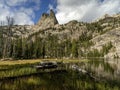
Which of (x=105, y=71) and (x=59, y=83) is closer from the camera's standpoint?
(x=59, y=83)

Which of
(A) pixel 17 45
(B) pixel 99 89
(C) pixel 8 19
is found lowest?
(B) pixel 99 89

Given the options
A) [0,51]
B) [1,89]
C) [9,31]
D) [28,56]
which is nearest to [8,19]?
[9,31]

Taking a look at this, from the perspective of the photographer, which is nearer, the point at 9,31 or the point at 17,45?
the point at 9,31

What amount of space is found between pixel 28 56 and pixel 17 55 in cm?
1421

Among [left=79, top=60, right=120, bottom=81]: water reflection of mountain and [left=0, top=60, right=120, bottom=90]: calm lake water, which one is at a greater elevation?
[left=0, top=60, right=120, bottom=90]: calm lake water

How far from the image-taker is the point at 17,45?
16488 centimetres

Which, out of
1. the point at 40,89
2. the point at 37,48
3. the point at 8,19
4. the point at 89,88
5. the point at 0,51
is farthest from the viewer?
the point at 37,48

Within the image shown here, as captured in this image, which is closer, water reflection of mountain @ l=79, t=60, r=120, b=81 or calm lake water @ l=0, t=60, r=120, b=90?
calm lake water @ l=0, t=60, r=120, b=90

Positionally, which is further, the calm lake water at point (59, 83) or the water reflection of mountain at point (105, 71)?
the water reflection of mountain at point (105, 71)

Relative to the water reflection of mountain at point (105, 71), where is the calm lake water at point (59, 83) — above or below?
above

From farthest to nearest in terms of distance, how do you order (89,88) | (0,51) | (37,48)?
1. (37,48)
2. (0,51)
3. (89,88)

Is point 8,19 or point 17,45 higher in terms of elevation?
point 8,19

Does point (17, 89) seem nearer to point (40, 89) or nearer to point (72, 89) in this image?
point (40, 89)

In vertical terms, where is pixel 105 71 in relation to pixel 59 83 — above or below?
below
